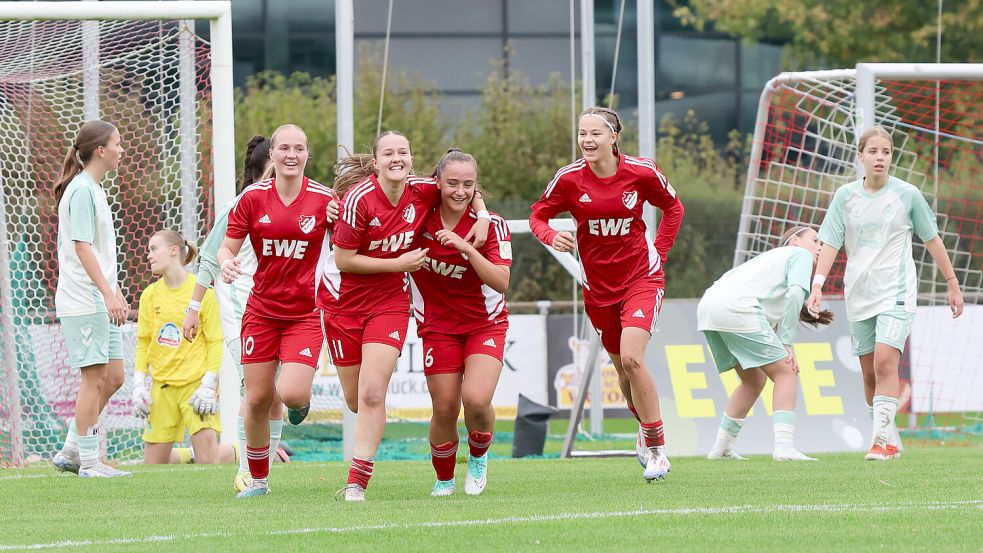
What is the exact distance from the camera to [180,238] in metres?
10.4

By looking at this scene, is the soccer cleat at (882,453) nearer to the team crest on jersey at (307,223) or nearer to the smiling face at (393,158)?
the smiling face at (393,158)

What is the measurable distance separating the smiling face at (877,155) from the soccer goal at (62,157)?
15.6 ft

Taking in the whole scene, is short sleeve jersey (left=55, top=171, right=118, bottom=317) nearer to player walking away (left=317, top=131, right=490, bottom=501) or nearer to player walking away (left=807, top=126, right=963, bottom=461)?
player walking away (left=317, top=131, right=490, bottom=501)

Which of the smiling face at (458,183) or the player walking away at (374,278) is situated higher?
the smiling face at (458,183)

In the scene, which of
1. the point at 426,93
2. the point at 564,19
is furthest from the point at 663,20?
the point at 426,93

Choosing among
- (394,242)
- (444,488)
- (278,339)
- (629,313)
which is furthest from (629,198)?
(278,339)

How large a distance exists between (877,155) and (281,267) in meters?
4.31

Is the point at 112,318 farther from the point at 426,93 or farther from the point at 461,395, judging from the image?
the point at 426,93

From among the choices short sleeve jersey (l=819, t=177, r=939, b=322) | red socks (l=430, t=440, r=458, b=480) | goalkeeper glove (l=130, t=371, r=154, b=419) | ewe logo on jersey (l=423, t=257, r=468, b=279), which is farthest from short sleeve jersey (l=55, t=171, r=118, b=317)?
short sleeve jersey (l=819, t=177, r=939, b=322)

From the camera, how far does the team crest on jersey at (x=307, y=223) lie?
7.22m

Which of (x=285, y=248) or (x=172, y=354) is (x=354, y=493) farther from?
(x=172, y=354)

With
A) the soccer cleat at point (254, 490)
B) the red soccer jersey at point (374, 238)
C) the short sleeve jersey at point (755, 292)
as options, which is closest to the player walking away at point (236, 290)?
the soccer cleat at point (254, 490)

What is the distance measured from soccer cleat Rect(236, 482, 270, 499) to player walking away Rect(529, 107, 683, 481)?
2015 mm

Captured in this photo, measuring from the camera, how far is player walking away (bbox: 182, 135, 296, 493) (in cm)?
769
